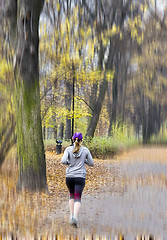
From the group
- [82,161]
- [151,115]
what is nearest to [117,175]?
[151,115]

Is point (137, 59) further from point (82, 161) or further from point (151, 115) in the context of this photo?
point (82, 161)

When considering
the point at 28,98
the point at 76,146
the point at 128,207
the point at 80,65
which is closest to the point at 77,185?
the point at 76,146

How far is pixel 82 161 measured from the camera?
549 cm

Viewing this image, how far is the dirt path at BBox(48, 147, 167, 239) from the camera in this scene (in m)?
5.41

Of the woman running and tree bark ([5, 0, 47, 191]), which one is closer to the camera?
the woman running

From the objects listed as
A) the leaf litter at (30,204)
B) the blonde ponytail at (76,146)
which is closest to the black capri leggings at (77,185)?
the blonde ponytail at (76,146)

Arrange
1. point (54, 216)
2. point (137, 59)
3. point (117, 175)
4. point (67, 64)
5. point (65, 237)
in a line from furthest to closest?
1. point (137, 59)
2. point (67, 64)
3. point (117, 175)
4. point (54, 216)
5. point (65, 237)

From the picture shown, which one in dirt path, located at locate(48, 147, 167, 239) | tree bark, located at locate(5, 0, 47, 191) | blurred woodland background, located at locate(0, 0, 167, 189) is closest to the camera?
dirt path, located at locate(48, 147, 167, 239)

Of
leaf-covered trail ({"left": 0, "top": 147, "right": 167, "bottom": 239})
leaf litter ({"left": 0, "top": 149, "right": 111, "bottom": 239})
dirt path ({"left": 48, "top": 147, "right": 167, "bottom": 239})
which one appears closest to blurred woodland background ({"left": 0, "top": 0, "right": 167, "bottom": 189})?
leaf litter ({"left": 0, "top": 149, "right": 111, "bottom": 239})

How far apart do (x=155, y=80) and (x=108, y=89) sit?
6964 millimetres

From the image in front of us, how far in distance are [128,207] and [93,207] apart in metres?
0.88

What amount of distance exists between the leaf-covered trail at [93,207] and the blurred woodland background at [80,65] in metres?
0.97

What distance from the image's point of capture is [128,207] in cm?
746

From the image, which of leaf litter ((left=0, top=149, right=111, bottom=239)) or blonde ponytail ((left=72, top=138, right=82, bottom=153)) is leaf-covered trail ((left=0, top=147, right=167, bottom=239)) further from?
blonde ponytail ((left=72, top=138, right=82, bottom=153))
